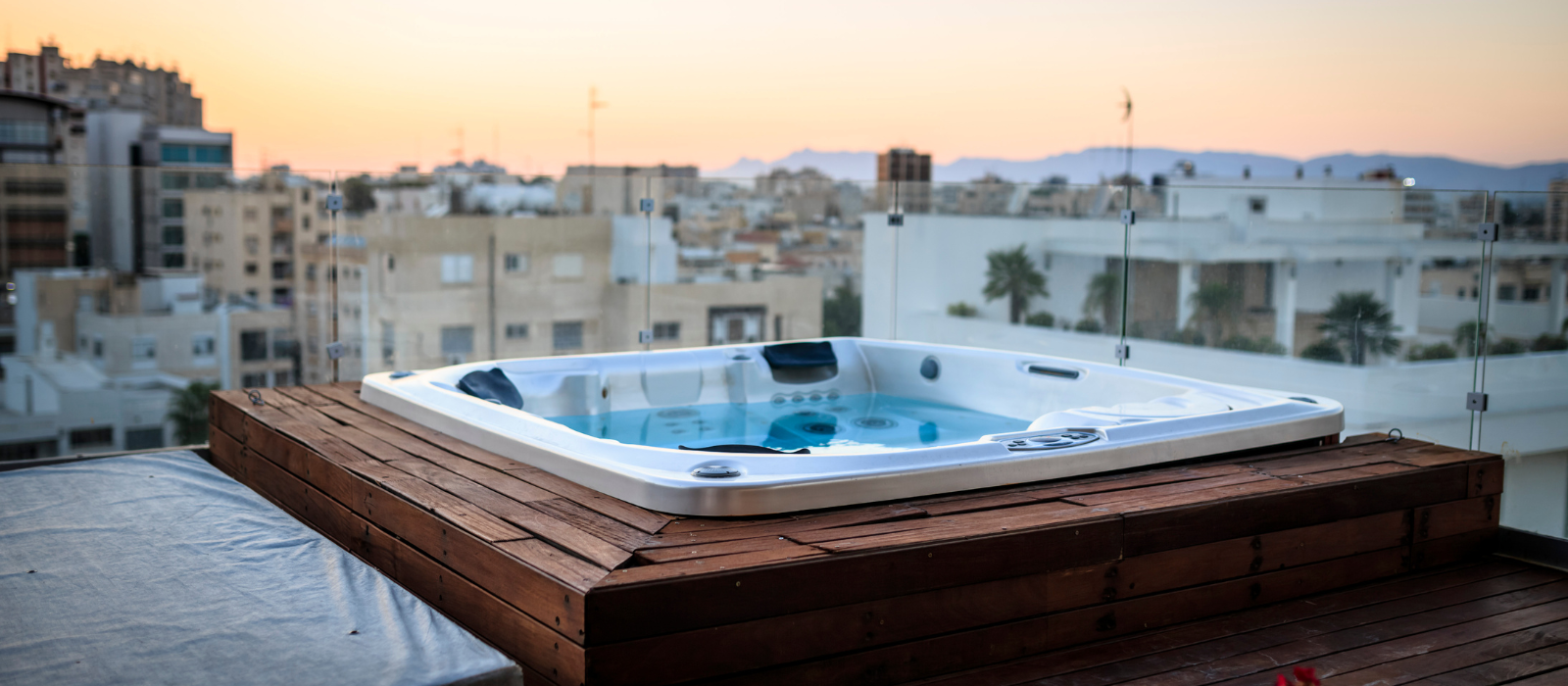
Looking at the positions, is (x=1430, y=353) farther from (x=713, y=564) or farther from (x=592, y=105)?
(x=592, y=105)

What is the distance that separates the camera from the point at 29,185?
16.0 ft

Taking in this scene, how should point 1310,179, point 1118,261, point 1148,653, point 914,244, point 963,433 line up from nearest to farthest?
1. point 1148,653
2. point 963,433
3. point 914,244
4. point 1118,261
5. point 1310,179

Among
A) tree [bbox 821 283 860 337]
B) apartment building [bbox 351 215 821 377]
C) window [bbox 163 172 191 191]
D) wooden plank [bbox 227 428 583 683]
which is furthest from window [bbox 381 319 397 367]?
wooden plank [bbox 227 428 583 683]

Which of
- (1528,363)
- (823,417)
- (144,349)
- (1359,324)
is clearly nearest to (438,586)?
(823,417)

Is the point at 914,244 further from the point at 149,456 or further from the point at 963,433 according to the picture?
the point at 149,456

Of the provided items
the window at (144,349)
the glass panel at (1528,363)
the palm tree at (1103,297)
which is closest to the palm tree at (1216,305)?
the palm tree at (1103,297)

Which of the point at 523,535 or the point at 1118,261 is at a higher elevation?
the point at 1118,261

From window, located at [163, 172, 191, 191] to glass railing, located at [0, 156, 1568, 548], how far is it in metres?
0.03

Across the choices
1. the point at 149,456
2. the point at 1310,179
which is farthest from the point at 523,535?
the point at 1310,179

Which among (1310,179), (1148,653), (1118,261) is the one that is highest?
(1310,179)

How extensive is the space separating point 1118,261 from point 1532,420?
334 centimetres

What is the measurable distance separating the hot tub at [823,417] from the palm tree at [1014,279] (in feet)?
13.4

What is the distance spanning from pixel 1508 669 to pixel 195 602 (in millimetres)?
2381

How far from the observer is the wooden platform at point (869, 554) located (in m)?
1.62
